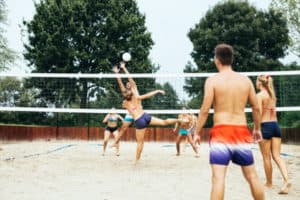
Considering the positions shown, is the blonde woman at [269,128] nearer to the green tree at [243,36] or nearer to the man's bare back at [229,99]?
the man's bare back at [229,99]

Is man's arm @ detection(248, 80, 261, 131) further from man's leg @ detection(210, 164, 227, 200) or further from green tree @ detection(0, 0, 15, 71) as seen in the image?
green tree @ detection(0, 0, 15, 71)

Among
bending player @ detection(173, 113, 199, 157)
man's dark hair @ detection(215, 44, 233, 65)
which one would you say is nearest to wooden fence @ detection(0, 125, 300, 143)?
bending player @ detection(173, 113, 199, 157)

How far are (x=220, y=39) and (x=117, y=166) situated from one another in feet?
62.1

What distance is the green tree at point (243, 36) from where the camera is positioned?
2553 cm

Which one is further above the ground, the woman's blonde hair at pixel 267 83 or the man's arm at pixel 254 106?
the woman's blonde hair at pixel 267 83

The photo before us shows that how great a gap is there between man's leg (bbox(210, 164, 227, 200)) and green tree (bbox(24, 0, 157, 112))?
2020 centimetres

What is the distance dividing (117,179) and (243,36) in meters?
20.4

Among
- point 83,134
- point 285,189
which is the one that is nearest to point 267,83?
point 285,189

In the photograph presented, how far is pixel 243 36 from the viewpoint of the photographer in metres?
26.0

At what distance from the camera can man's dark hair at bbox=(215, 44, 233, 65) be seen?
413 cm

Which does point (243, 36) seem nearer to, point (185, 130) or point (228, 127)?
point (185, 130)

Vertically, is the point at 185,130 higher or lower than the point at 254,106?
lower

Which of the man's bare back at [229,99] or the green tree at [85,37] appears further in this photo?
the green tree at [85,37]

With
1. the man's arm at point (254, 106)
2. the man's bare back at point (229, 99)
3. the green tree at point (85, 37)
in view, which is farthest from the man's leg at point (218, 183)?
the green tree at point (85, 37)
